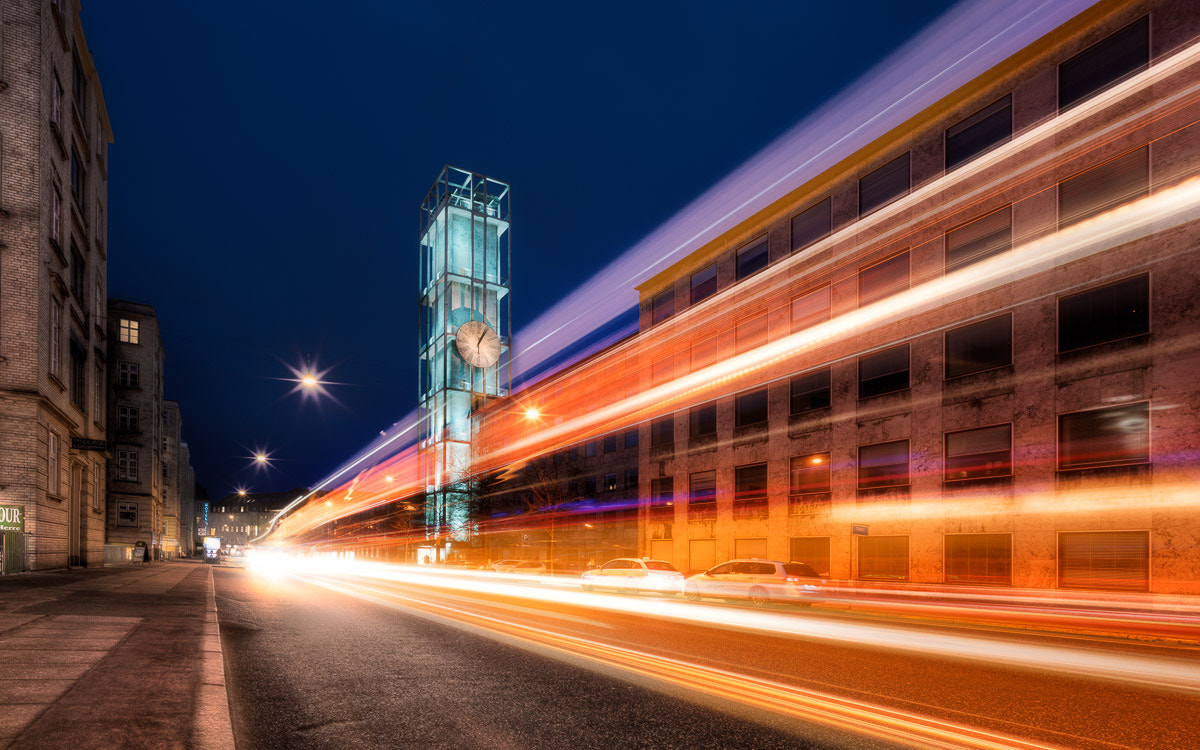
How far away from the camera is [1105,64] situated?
22.9 meters

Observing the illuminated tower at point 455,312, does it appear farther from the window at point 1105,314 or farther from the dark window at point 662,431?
the window at point 1105,314

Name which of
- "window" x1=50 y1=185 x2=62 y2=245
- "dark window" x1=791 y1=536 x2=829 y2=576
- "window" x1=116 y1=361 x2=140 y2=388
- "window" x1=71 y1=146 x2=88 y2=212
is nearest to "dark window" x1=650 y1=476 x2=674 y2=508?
"dark window" x1=791 y1=536 x2=829 y2=576

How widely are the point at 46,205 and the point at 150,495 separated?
3770cm

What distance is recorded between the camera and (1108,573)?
2077 centimetres

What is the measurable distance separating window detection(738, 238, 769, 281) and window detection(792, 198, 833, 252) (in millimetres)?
1972

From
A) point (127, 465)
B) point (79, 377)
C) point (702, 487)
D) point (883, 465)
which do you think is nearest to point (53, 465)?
point (79, 377)

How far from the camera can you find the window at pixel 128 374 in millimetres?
52406

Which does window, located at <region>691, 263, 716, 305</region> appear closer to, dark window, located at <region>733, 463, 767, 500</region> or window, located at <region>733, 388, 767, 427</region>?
window, located at <region>733, 388, 767, 427</region>

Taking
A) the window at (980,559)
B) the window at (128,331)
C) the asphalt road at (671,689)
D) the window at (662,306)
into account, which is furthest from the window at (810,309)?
the window at (128,331)

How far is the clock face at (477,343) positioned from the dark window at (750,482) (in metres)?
30.5

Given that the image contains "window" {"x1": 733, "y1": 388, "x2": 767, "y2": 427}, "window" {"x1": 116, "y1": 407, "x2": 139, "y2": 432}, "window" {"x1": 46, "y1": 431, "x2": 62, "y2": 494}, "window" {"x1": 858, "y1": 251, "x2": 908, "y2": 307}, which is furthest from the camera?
"window" {"x1": 116, "y1": 407, "x2": 139, "y2": 432}

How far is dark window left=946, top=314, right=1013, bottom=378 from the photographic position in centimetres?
2466

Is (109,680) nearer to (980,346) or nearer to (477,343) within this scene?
(980,346)

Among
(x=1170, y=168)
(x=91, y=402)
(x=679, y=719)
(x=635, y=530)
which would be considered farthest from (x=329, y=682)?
(x=635, y=530)
